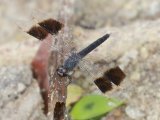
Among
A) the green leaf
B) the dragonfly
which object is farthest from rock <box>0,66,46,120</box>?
the dragonfly

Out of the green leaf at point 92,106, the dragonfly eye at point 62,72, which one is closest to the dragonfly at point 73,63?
the dragonfly eye at point 62,72

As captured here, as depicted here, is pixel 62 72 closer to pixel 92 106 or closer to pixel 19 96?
pixel 92 106

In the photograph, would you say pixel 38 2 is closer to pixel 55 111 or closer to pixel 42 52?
pixel 42 52

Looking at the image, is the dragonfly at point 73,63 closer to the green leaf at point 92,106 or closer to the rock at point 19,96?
the green leaf at point 92,106

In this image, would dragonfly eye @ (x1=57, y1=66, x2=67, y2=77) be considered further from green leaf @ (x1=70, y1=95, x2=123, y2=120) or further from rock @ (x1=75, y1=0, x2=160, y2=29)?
Answer: rock @ (x1=75, y1=0, x2=160, y2=29)

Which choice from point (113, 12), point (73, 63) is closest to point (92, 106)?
point (73, 63)

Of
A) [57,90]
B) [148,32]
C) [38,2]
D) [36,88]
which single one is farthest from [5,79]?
[38,2]
